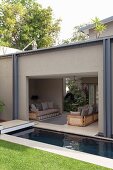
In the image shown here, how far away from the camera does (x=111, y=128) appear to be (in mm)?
11484

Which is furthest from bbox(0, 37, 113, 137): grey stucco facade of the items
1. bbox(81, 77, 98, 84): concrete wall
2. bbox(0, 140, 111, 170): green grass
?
bbox(81, 77, 98, 84): concrete wall

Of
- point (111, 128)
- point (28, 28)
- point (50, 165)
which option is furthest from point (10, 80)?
point (28, 28)

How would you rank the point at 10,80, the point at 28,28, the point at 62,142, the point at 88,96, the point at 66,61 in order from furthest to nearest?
the point at 28,28 → the point at 88,96 → the point at 10,80 → the point at 66,61 → the point at 62,142

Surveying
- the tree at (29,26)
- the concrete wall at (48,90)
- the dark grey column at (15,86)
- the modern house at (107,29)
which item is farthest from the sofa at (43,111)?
the tree at (29,26)

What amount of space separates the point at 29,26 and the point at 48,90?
20.3 m

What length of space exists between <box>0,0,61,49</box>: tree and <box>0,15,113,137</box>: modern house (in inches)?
701

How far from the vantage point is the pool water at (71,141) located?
9.84m

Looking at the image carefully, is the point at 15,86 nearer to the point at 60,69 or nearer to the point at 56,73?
the point at 56,73

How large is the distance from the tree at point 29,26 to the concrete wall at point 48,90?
16.8m

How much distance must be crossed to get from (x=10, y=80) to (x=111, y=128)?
8.13 meters

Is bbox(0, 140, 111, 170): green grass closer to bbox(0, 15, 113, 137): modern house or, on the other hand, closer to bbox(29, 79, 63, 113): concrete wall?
bbox(0, 15, 113, 137): modern house

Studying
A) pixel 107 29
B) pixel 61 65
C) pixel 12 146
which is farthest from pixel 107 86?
pixel 107 29

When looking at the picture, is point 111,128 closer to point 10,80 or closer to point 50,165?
Result: point 50,165

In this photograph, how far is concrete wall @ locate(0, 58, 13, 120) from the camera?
54.2 feet
